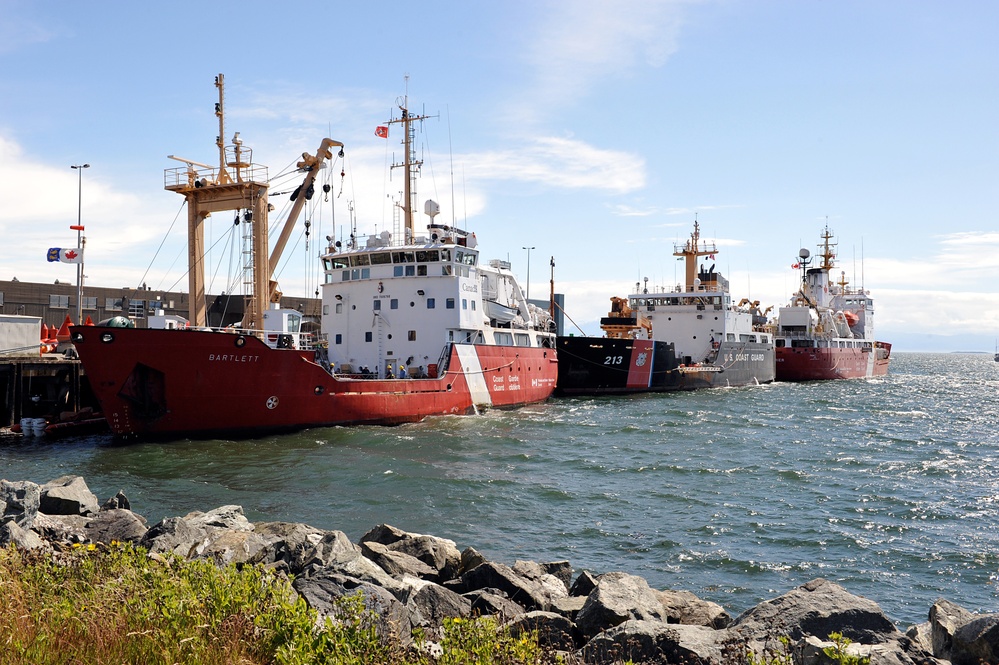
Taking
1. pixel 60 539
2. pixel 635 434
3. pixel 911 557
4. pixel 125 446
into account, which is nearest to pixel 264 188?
pixel 125 446

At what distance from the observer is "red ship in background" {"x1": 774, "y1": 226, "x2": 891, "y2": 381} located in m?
50.7

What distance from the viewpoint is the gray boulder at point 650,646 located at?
5.94 meters

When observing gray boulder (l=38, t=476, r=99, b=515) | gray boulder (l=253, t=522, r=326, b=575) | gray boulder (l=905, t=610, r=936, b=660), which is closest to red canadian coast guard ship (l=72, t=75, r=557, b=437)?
gray boulder (l=38, t=476, r=99, b=515)

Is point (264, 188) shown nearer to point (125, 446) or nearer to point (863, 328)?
point (125, 446)

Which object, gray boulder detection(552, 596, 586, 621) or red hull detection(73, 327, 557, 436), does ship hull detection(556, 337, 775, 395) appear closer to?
red hull detection(73, 327, 557, 436)

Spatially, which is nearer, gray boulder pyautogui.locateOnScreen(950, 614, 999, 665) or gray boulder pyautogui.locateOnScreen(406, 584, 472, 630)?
gray boulder pyautogui.locateOnScreen(950, 614, 999, 665)

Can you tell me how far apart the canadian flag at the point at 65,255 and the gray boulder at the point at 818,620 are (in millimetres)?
29204

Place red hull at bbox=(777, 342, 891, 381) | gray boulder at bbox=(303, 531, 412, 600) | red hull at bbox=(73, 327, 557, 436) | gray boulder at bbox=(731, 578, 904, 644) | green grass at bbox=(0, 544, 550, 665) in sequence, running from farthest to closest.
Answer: red hull at bbox=(777, 342, 891, 381), red hull at bbox=(73, 327, 557, 436), gray boulder at bbox=(303, 531, 412, 600), gray boulder at bbox=(731, 578, 904, 644), green grass at bbox=(0, 544, 550, 665)

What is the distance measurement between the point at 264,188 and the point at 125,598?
2365cm

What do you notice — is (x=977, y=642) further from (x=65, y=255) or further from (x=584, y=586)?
(x=65, y=255)

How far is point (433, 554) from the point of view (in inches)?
355

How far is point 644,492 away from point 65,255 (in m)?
25.2

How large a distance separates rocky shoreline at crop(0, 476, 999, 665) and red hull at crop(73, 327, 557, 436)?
26.9 ft

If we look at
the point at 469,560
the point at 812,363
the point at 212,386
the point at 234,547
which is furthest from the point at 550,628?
the point at 812,363
